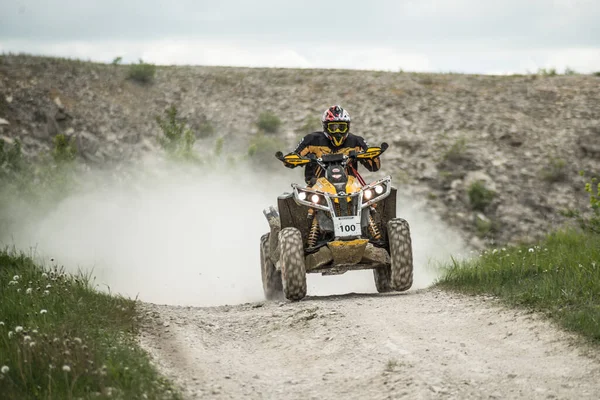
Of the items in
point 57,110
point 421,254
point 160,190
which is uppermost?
point 57,110

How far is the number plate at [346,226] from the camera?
11305 mm

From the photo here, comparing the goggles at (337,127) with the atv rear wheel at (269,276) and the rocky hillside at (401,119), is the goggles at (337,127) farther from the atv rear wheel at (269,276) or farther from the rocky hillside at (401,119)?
the rocky hillside at (401,119)

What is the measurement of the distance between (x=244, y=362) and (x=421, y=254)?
46.6ft

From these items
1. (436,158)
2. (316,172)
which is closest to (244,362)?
(316,172)

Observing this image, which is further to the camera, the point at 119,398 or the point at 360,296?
the point at 360,296

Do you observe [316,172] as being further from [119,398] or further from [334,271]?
[119,398]

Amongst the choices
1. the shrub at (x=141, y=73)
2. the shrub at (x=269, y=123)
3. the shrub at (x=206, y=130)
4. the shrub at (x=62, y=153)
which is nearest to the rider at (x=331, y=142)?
the shrub at (x=62, y=153)

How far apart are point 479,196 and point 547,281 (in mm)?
17015

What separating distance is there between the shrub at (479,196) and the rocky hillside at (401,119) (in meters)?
0.03

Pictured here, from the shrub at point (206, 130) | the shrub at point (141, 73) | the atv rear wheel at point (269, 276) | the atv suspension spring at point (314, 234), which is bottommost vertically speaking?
the atv rear wheel at point (269, 276)

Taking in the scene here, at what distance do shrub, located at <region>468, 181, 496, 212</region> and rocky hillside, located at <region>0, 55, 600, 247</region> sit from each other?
33 millimetres

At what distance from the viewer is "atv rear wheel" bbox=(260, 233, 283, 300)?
13.2 metres

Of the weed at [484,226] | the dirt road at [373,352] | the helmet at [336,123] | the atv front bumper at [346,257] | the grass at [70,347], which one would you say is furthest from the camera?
the weed at [484,226]

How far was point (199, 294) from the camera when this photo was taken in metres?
16.0
